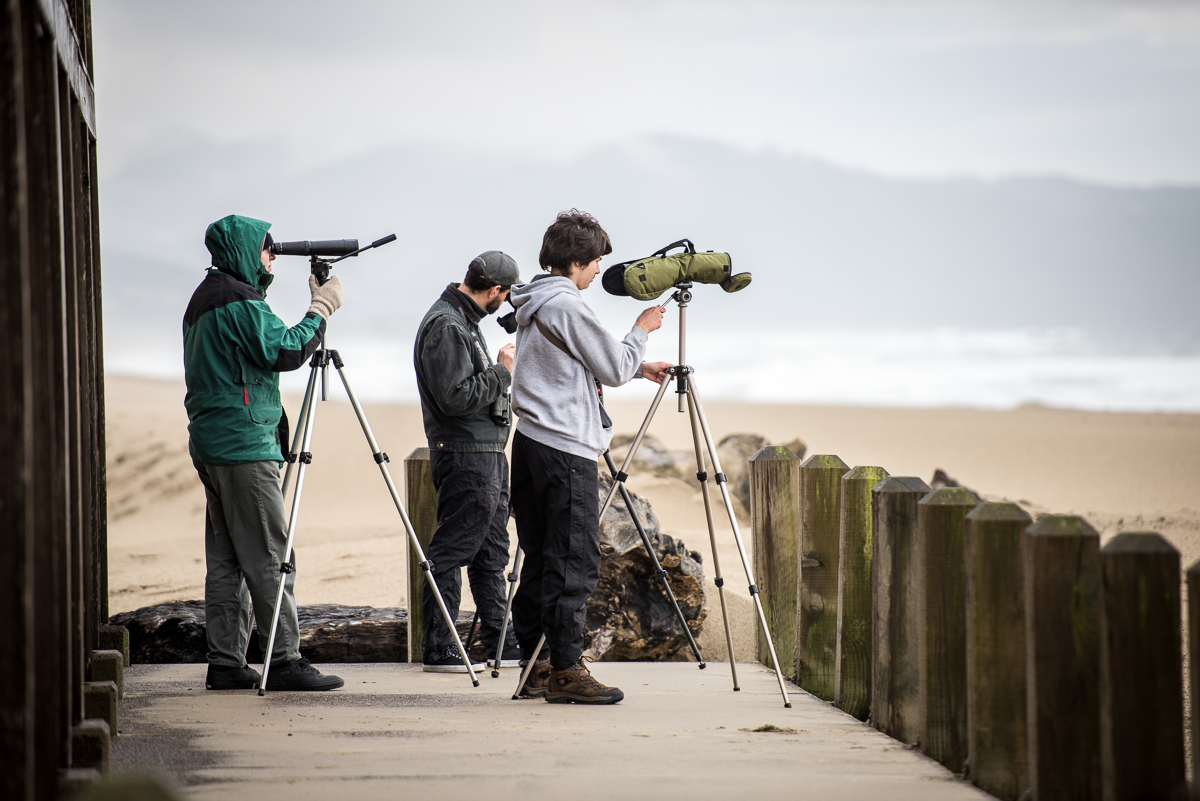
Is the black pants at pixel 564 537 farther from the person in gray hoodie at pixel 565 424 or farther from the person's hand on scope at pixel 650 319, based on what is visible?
the person's hand on scope at pixel 650 319

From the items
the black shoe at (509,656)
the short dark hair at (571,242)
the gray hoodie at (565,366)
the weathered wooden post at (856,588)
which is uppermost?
the short dark hair at (571,242)

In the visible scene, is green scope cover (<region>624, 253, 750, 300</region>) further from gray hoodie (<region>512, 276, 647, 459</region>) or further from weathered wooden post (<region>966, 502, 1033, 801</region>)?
weathered wooden post (<region>966, 502, 1033, 801</region>)

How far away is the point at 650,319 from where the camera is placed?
14.1ft

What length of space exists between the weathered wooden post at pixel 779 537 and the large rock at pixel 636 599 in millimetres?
805

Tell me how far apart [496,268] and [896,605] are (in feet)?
7.98

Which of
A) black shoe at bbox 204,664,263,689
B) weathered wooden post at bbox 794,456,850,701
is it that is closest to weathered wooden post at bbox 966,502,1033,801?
weathered wooden post at bbox 794,456,850,701

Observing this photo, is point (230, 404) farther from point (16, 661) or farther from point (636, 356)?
point (16, 661)

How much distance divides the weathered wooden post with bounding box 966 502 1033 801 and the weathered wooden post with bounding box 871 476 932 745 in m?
0.36

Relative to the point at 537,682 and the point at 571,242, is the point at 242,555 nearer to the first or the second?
the point at 537,682

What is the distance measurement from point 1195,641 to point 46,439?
7.78ft

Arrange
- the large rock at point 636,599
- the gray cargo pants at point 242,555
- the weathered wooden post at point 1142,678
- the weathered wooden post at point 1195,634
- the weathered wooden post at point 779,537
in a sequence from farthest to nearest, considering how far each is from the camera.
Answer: the large rock at point 636,599, the weathered wooden post at point 779,537, the gray cargo pants at point 242,555, the weathered wooden post at point 1142,678, the weathered wooden post at point 1195,634

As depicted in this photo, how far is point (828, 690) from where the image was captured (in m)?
4.36

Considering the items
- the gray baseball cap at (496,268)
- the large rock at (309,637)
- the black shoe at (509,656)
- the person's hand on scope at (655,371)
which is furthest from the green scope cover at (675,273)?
the large rock at (309,637)

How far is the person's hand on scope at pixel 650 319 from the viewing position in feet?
13.9
